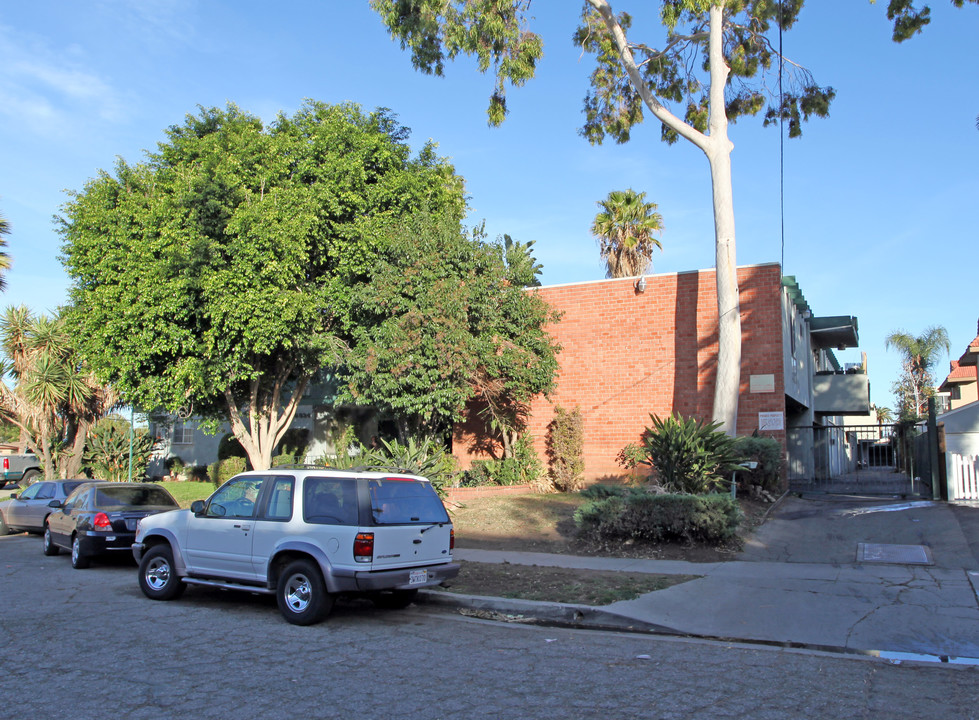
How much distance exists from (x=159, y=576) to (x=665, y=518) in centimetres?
752

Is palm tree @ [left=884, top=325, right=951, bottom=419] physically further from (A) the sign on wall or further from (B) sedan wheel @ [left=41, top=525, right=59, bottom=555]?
(B) sedan wheel @ [left=41, top=525, right=59, bottom=555]

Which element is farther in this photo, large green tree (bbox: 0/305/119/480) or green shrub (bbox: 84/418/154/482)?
green shrub (bbox: 84/418/154/482)

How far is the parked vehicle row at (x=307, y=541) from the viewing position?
7.92m

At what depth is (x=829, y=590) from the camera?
9570 millimetres

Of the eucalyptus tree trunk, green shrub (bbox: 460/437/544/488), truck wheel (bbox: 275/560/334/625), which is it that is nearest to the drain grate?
the eucalyptus tree trunk

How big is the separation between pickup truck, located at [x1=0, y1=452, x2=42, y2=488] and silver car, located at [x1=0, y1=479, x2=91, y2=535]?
16.5 metres

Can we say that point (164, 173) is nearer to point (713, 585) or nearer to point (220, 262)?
point (220, 262)

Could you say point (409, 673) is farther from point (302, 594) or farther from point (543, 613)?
point (543, 613)

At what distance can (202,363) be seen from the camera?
19.5 metres

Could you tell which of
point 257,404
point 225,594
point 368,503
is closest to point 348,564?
point 368,503

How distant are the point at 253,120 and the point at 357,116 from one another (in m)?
2.96

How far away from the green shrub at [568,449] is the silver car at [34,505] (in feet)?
38.6

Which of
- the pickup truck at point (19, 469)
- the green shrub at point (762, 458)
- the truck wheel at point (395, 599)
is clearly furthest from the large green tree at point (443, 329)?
the pickup truck at point (19, 469)

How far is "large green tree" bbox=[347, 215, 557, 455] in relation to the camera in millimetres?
18328
